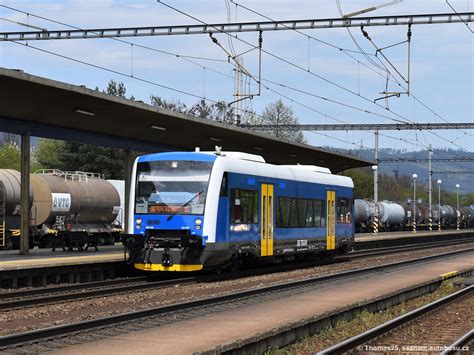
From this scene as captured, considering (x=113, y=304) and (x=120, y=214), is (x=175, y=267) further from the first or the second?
(x=120, y=214)

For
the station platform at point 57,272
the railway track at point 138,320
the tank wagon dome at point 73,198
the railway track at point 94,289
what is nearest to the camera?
the railway track at point 138,320

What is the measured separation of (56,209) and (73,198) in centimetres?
92

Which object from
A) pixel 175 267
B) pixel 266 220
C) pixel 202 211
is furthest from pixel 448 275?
pixel 175 267

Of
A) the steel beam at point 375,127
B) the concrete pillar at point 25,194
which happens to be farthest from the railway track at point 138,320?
the steel beam at point 375,127

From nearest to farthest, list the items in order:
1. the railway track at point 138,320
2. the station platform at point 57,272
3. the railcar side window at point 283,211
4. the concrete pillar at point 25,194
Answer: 1. the railway track at point 138,320
2. the station platform at point 57,272
3. the railcar side window at point 283,211
4. the concrete pillar at point 25,194

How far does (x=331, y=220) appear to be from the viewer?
25031 mm

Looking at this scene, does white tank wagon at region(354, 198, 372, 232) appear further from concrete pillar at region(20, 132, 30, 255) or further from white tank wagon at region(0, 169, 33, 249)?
concrete pillar at region(20, 132, 30, 255)

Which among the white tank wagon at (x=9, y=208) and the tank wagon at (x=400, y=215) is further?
the tank wagon at (x=400, y=215)

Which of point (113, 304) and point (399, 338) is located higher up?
point (113, 304)

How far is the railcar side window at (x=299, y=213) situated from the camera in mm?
21234

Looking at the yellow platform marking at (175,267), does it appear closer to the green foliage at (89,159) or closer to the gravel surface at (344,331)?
the gravel surface at (344,331)

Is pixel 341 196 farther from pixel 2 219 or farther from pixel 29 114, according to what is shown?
pixel 2 219

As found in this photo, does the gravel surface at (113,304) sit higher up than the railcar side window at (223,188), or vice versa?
the railcar side window at (223,188)

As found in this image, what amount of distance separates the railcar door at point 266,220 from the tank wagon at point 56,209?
1053cm
